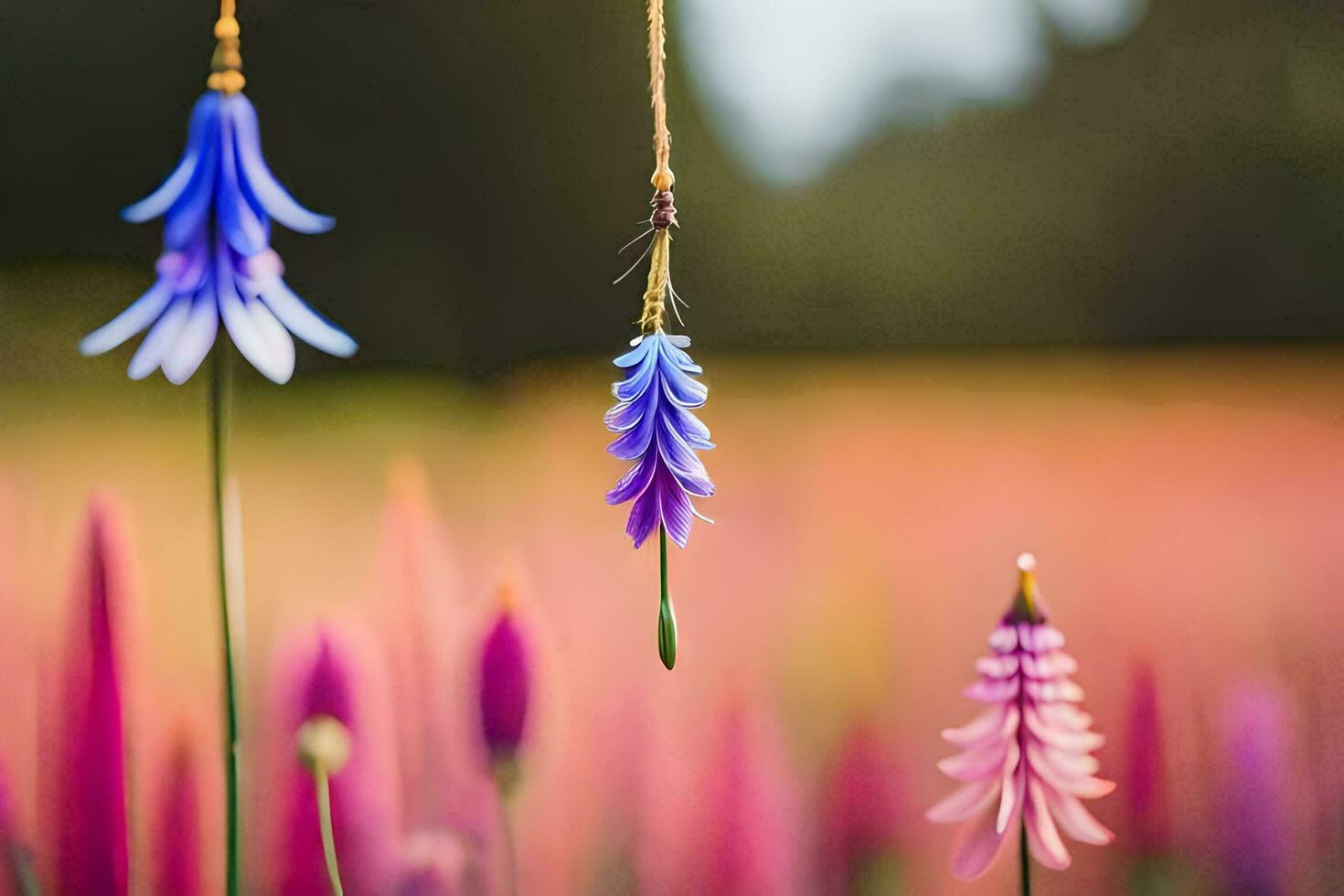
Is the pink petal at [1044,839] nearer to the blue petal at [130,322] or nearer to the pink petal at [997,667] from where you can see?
the pink petal at [997,667]

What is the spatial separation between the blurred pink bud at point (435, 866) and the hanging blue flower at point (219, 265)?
0.44m

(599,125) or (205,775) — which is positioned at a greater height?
(599,125)

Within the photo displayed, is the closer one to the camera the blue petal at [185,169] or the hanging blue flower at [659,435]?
the hanging blue flower at [659,435]

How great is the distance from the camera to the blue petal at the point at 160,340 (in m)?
0.95

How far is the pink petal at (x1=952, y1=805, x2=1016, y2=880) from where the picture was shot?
0.96 metres

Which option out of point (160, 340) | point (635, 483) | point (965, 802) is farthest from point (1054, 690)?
point (160, 340)

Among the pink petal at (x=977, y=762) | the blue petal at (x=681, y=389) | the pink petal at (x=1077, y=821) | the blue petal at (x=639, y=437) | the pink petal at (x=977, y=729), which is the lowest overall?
the pink petal at (x=1077, y=821)

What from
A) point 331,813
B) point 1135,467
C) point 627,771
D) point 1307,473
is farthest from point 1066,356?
point 331,813

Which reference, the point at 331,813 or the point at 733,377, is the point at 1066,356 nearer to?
the point at 733,377

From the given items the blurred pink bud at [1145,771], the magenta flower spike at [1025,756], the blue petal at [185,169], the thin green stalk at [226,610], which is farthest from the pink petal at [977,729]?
the blue petal at [185,169]

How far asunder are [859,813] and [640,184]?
24.2 inches

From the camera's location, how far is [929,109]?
97cm

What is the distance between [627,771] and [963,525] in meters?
0.38

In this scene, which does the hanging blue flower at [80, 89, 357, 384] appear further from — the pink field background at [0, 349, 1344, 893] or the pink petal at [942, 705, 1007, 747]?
the pink petal at [942, 705, 1007, 747]
